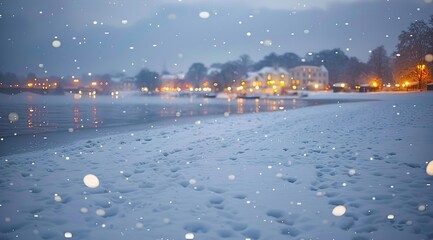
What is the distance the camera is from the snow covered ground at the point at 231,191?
557 cm

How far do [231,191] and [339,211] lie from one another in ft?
7.80

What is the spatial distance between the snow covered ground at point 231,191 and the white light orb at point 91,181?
5 cm

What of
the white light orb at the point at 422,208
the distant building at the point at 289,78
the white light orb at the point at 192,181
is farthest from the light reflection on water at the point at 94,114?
the distant building at the point at 289,78

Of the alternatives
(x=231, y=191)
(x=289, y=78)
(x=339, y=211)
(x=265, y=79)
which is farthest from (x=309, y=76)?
(x=339, y=211)

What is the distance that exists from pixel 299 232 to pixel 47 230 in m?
4.62

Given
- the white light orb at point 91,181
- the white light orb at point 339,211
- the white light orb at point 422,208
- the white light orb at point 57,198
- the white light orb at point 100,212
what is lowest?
the white light orb at point 339,211

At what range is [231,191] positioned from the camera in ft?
23.6

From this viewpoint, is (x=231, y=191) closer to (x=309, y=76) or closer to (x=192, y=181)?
(x=192, y=181)

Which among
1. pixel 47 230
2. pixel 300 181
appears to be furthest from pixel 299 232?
pixel 47 230

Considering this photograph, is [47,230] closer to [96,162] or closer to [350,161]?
[96,162]

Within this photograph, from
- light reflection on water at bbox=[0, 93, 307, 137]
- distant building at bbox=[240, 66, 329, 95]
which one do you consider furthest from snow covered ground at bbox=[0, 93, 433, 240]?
distant building at bbox=[240, 66, 329, 95]

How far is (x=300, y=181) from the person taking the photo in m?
7.63

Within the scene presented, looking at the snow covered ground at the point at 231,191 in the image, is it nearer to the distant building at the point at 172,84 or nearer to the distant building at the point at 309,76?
the distant building at the point at 309,76

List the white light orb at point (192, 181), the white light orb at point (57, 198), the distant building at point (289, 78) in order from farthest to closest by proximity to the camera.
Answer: the distant building at point (289, 78) < the white light orb at point (192, 181) < the white light orb at point (57, 198)
